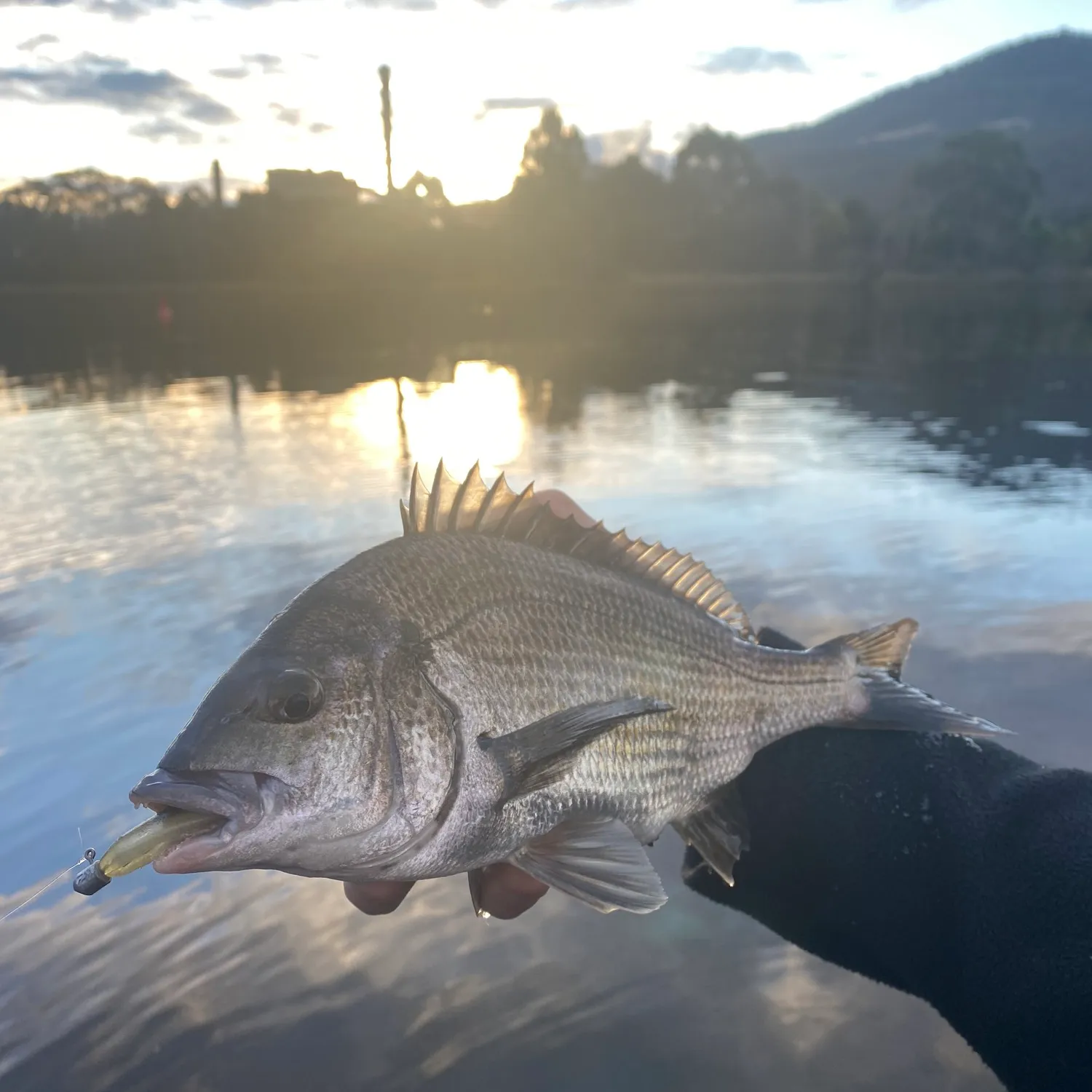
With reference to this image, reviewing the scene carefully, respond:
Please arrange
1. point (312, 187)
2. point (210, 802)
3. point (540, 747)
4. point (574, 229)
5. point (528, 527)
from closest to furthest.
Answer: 1. point (210, 802)
2. point (540, 747)
3. point (528, 527)
4. point (312, 187)
5. point (574, 229)

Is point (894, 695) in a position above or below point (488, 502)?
below

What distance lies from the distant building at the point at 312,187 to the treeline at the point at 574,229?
1.43 feet

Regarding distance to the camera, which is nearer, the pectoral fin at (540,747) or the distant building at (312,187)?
the pectoral fin at (540,747)

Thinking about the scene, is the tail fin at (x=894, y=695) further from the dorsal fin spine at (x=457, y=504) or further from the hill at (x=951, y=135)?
the hill at (x=951, y=135)

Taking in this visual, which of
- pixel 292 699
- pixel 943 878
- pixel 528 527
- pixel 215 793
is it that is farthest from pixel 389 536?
pixel 215 793

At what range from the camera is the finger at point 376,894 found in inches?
95.9

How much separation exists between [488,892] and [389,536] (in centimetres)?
615

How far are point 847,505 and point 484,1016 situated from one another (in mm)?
7187

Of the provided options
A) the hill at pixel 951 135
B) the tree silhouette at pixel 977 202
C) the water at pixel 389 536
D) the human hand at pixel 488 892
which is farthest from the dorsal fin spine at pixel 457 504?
the hill at pixel 951 135

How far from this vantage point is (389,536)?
334 inches

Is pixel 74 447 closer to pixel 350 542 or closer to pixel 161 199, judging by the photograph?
pixel 350 542

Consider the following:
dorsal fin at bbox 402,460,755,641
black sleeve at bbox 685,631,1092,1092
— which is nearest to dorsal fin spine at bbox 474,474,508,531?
dorsal fin at bbox 402,460,755,641

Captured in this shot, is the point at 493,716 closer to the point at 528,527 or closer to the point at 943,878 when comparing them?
the point at 528,527

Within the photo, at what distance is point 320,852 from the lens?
196 cm
